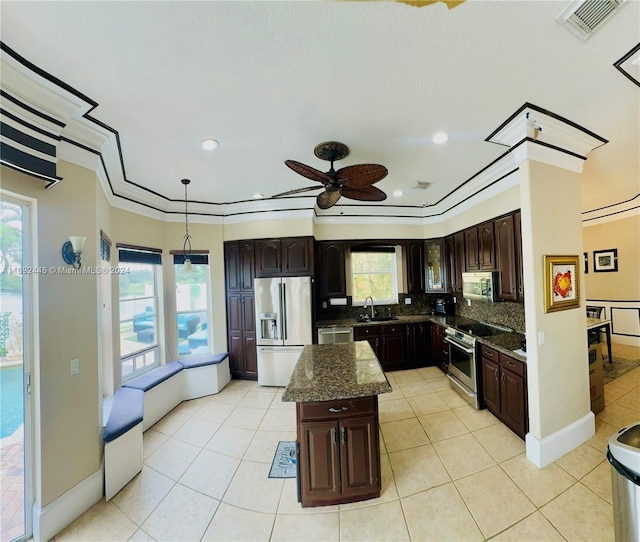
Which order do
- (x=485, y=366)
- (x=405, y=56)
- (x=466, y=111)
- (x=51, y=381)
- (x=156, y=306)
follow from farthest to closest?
(x=156, y=306), (x=485, y=366), (x=466, y=111), (x=51, y=381), (x=405, y=56)

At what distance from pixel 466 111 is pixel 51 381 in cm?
364

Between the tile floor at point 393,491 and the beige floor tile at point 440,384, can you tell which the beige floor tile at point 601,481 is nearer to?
the tile floor at point 393,491

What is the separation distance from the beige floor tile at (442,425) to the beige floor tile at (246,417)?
1924 mm

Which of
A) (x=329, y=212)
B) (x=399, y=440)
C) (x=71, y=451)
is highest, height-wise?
(x=329, y=212)

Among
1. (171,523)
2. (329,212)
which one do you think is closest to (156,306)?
(171,523)

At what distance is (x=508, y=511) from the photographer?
180cm

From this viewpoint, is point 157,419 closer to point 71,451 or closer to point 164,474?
point 164,474

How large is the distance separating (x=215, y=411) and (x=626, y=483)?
3.62 meters

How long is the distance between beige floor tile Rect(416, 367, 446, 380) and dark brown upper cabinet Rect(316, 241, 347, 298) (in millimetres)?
1841

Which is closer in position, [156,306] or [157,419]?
[157,419]

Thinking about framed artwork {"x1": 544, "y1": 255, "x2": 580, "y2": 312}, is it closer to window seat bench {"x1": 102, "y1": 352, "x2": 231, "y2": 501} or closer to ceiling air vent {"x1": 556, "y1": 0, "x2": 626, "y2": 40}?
ceiling air vent {"x1": 556, "y1": 0, "x2": 626, "y2": 40}

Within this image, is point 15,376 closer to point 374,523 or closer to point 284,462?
point 284,462

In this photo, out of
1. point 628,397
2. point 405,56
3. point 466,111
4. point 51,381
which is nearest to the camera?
point 405,56

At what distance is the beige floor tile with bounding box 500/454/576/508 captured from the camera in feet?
6.31
